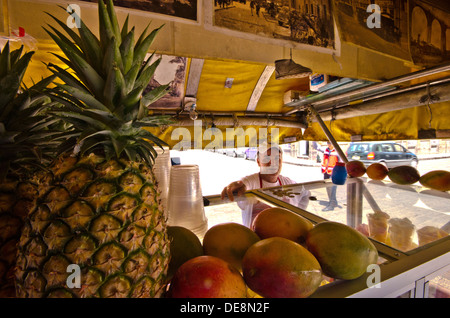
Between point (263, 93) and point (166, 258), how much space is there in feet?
12.1

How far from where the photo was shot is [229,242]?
2.89ft

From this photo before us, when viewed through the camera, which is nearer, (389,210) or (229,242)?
(229,242)

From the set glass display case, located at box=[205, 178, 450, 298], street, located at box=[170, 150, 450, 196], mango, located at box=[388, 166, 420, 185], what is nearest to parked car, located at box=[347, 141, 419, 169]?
street, located at box=[170, 150, 450, 196]

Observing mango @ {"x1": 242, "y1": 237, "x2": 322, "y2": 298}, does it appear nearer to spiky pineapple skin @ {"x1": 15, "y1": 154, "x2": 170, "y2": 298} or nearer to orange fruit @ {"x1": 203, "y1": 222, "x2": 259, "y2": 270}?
orange fruit @ {"x1": 203, "y1": 222, "x2": 259, "y2": 270}

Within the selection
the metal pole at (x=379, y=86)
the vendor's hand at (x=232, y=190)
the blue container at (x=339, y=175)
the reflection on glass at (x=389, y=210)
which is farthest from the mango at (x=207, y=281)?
the metal pole at (x=379, y=86)

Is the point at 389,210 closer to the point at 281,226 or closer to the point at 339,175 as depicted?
the point at 339,175

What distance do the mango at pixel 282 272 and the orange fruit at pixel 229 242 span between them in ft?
0.49

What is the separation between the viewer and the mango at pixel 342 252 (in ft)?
2.44

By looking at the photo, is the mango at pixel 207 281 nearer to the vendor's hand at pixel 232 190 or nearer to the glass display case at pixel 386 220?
the glass display case at pixel 386 220

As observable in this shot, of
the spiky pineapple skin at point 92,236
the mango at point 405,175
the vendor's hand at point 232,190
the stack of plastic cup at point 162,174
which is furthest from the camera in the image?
the mango at point 405,175

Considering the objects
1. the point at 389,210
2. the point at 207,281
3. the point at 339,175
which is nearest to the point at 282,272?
the point at 207,281

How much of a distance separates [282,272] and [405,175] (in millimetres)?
2417
